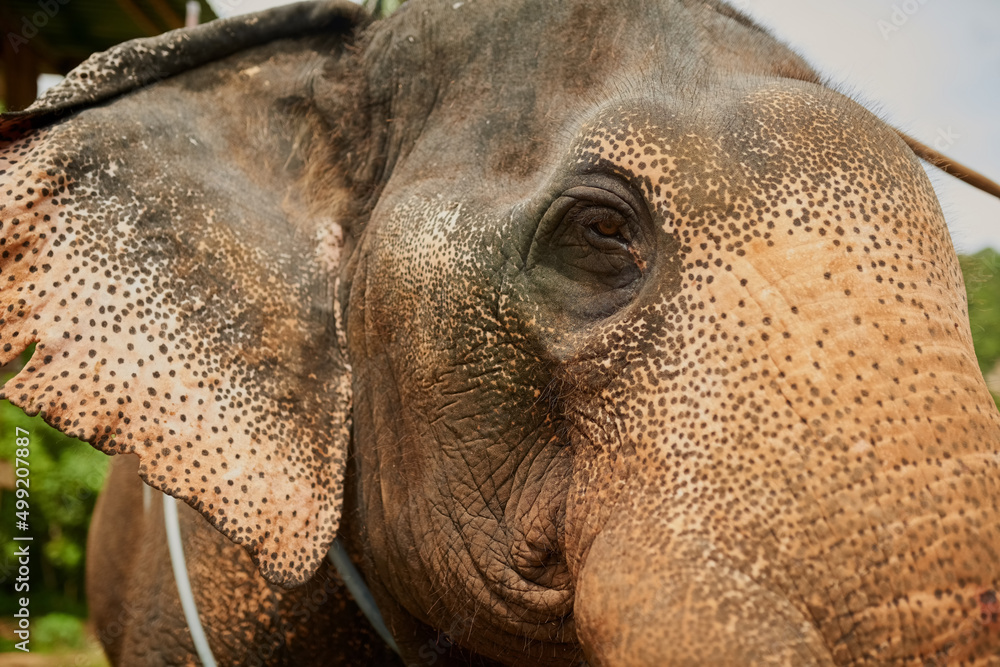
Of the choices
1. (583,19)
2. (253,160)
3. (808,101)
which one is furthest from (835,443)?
(253,160)

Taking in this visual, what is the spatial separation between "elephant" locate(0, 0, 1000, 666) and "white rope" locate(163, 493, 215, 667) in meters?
0.03

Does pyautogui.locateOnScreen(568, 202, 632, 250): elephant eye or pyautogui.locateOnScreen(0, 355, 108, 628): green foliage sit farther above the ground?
pyautogui.locateOnScreen(568, 202, 632, 250): elephant eye

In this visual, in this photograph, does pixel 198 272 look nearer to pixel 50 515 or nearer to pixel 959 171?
pixel 959 171

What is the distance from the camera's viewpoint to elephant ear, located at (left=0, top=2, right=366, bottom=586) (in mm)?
Answer: 1607

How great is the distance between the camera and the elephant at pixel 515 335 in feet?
3.68

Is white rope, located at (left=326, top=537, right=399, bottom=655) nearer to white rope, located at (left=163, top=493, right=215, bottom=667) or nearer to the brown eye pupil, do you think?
white rope, located at (left=163, top=493, right=215, bottom=667)

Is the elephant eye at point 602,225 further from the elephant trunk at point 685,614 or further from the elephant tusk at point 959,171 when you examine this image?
the elephant tusk at point 959,171

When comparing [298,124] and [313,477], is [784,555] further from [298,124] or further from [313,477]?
[298,124]

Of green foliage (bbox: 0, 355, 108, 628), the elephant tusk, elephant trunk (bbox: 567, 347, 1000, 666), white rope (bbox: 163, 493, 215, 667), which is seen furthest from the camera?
green foliage (bbox: 0, 355, 108, 628)

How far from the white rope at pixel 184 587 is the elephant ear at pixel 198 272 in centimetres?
60

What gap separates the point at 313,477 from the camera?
1.75m

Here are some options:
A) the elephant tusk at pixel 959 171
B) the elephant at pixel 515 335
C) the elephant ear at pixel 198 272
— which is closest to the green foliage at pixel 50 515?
the elephant at pixel 515 335

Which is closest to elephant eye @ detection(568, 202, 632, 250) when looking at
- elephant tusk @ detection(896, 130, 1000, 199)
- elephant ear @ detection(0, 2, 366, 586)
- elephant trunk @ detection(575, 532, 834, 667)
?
elephant trunk @ detection(575, 532, 834, 667)

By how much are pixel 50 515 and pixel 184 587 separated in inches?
266
